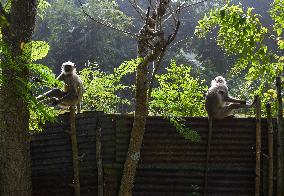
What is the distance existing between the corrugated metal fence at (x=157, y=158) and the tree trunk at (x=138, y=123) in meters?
1.39

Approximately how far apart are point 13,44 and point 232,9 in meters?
2.60

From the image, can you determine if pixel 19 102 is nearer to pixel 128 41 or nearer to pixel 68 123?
pixel 68 123

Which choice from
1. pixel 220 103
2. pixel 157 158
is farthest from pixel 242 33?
pixel 220 103

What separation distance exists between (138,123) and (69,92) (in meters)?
3.12

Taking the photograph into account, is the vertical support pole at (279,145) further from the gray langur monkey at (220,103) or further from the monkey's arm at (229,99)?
the monkey's arm at (229,99)

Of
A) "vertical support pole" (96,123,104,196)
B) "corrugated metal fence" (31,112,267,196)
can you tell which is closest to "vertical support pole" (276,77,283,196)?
"corrugated metal fence" (31,112,267,196)

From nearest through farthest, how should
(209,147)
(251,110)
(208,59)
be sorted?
1. (209,147)
2. (251,110)
3. (208,59)

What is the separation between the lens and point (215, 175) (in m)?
6.73

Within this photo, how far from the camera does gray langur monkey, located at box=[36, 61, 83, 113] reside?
7.75 metres

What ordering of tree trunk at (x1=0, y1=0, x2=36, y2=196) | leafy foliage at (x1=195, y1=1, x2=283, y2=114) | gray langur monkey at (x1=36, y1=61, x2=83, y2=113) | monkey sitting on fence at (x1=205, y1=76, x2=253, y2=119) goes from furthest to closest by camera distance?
gray langur monkey at (x1=36, y1=61, x2=83, y2=113) → monkey sitting on fence at (x1=205, y1=76, x2=253, y2=119) → tree trunk at (x1=0, y1=0, x2=36, y2=196) → leafy foliage at (x1=195, y1=1, x2=283, y2=114)

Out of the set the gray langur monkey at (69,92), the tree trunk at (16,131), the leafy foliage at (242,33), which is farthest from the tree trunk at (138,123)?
the gray langur monkey at (69,92)

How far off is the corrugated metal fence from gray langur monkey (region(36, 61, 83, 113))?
1.02 m

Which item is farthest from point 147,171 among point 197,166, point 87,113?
point 87,113

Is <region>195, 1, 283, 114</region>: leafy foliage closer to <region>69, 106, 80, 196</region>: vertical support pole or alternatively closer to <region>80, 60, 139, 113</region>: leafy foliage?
<region>69, 106, 80, 196</region>: vertical support pole
